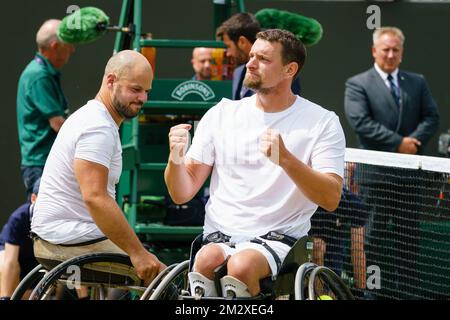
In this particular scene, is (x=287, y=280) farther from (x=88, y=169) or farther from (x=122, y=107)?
(x=122, y=107)

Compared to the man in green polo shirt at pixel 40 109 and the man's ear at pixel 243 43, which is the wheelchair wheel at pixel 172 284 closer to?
the man's ear at pixel 243 43

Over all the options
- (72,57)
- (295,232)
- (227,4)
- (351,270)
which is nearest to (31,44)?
(72,57)

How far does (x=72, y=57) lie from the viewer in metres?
9.78

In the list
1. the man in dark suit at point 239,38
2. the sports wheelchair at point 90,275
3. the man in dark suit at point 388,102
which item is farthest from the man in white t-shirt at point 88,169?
the man in dark suit at point 388,102

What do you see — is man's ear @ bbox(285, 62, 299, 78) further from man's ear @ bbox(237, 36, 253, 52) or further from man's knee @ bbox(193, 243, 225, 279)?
man's ear @ bbox(237, 36, 253, 52)

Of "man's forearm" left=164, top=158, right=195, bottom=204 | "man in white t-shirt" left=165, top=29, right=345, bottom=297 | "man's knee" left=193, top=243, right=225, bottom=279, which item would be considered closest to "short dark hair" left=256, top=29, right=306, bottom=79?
"man in white t-shirt" left=165, top=29, right=345, bottom=297

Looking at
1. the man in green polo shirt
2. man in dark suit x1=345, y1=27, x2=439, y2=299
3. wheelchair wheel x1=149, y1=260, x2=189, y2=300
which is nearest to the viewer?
wheelchair wheel x1=149, y1=260, x2=189, y2=300

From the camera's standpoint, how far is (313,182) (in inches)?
191

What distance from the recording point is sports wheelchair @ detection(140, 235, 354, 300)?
15.6ft

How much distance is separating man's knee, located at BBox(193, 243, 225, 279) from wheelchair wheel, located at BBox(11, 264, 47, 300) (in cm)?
92

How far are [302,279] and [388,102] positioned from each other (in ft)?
13.4

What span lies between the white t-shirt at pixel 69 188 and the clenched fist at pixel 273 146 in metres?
0.81

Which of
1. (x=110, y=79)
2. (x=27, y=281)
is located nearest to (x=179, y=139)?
(x=110, y=79)
